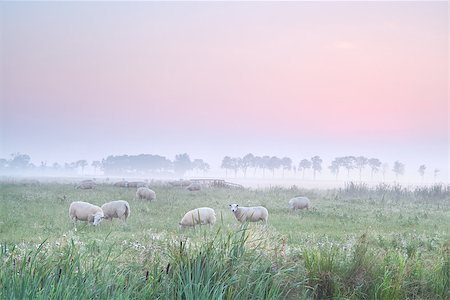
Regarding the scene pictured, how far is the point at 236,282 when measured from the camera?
449 centimetres

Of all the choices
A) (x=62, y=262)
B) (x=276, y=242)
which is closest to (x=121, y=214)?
(x=276, y=242)

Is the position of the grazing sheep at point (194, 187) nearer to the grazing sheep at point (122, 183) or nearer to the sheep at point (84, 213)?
the grazing sheep at point (122, 183)

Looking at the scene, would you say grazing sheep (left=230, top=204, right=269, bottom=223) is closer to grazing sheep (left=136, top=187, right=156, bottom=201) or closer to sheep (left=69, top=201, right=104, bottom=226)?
sheep (left=69, top=201, right=104, bottom=226)

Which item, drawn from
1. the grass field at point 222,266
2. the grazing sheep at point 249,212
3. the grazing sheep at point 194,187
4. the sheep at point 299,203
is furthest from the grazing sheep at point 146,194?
the grass field at point 222,266

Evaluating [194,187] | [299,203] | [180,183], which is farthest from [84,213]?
[180,183]

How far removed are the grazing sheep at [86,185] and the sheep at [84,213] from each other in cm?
614

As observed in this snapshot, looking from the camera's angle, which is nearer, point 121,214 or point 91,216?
point 91,216

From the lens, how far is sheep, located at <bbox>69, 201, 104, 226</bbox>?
11859mm

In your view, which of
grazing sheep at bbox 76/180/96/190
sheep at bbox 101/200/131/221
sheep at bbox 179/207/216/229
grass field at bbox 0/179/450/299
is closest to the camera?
grass field at bbox 0/179/450/299

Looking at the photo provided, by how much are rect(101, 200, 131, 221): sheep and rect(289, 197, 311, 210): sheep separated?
530 centimetres

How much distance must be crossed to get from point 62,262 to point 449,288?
4.58 metres

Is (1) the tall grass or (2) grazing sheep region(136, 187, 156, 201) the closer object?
(1) the tall grass

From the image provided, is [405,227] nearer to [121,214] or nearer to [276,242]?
[276,242]

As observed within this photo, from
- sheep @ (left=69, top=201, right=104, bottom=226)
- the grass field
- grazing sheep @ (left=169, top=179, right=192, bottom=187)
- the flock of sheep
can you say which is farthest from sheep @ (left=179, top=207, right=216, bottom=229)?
grazing sheep @ (left=169, top=179, right=192, bottom=187)
